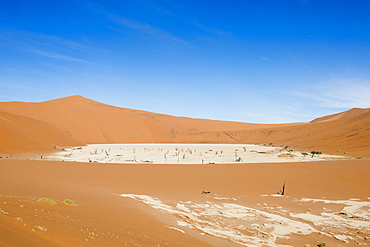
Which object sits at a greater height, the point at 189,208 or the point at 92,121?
the point at 92,121

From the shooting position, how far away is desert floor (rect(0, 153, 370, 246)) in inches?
193

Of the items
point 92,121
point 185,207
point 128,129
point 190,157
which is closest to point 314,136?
point 190,157

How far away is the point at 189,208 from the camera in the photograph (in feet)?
29.4

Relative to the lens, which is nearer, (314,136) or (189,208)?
(189,208)

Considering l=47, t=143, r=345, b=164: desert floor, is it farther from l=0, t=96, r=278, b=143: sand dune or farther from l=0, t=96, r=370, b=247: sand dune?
l=0, t=96, r=278, b=143: sand dune

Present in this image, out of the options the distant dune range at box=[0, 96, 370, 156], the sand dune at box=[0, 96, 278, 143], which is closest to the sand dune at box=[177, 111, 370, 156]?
the distant dune range at box=[0, 96, 370, 156]

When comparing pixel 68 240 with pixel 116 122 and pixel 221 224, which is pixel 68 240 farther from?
pixel 116 122

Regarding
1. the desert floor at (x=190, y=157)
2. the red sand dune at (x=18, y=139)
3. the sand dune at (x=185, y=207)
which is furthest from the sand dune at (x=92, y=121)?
the sand dune at (x=185, y=207)

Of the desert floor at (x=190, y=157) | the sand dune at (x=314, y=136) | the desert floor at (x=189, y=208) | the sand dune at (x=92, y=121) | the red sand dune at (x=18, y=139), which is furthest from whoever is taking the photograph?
the sand dune at (x=92, y=121)

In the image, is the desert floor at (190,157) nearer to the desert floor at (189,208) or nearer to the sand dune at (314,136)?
the sand dune at (314,136)

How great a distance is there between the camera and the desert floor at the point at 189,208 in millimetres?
4891

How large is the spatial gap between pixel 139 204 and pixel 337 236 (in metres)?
5.72

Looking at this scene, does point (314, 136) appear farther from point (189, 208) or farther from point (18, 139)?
point (189, 208)

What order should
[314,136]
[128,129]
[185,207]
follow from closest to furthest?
[185,207], [314,136], [128,129]
